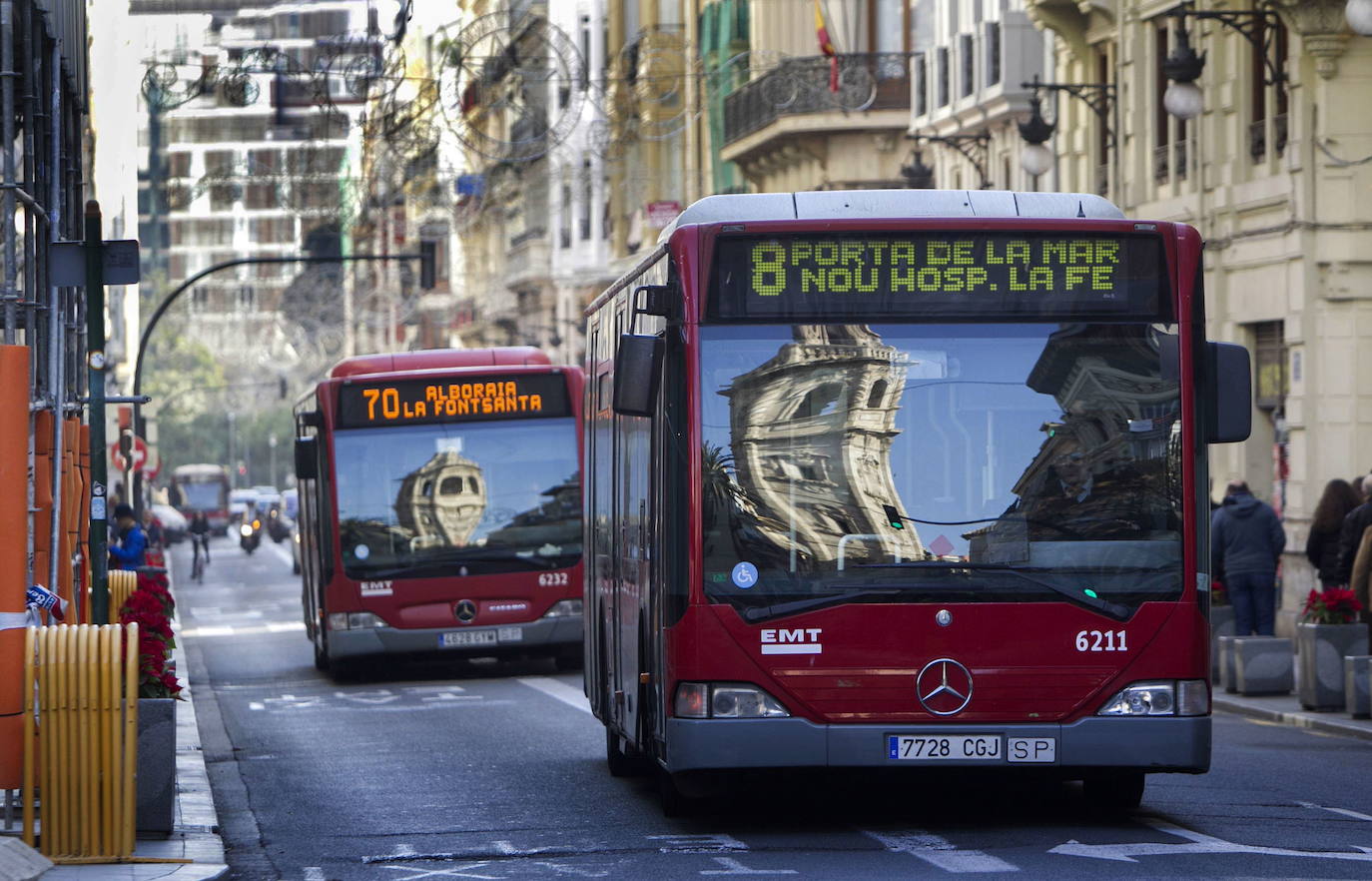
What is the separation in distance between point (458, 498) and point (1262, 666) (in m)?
7.57

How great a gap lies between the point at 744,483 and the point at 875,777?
5.76 ft

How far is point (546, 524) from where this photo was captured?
2522 centimetres

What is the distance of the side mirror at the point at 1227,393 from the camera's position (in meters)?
11.4

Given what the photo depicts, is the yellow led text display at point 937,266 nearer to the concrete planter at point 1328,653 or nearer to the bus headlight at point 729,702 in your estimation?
the bus headlight at point 729,702

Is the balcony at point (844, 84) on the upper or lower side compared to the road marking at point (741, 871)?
upper

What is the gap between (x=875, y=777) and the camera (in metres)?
12.4

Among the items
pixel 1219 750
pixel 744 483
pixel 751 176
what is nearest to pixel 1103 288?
pixel 744 483

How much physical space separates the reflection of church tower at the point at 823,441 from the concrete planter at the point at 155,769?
2766 mm

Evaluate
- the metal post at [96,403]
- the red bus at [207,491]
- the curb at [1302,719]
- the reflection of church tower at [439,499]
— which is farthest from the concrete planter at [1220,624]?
the red bus at [207,491]

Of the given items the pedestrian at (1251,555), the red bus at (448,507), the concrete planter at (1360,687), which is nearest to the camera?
the concrete planter at (1360,687)

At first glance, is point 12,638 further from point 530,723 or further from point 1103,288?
point 530,723

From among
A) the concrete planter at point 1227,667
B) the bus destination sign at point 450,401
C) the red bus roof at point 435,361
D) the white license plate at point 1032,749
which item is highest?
the red bus roof at point 435,361

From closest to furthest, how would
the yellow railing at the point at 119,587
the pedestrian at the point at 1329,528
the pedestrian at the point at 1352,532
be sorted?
the yellow railing at the point at 119,587, the pedestrian at the point at 1352,532, the pedestrian at the point at 1329,528

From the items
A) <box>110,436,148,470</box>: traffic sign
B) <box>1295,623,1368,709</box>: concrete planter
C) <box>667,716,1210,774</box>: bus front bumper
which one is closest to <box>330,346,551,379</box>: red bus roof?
<box>1295,623,1368,709</box>: concrete planter
